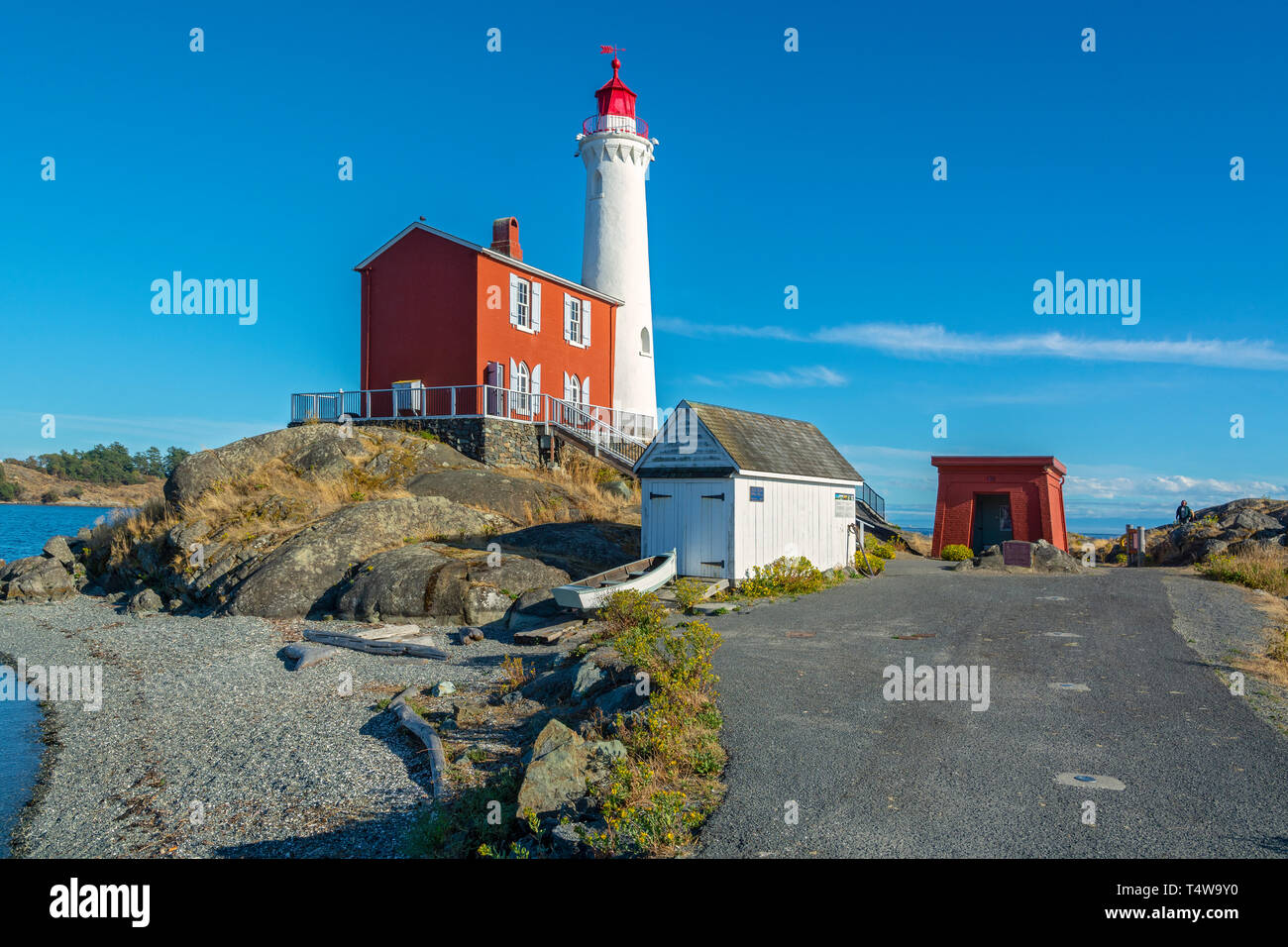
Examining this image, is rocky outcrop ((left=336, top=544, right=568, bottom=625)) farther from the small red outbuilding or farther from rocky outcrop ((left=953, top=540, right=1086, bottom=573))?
the small red outbuilding

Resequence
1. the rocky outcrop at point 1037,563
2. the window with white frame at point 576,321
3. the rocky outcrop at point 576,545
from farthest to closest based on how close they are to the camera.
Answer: the window with white frame at point 576,321 → the rocky outcrop at point 1037,563 → the rocky outcrop at point 576,545

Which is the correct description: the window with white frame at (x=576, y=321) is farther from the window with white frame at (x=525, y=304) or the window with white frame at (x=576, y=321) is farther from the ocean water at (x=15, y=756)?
the ocean water at (x=15, y=756)

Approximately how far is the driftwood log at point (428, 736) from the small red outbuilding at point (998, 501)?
77.1ft

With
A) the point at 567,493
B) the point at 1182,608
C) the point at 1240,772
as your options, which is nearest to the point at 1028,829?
the point at 1240,772

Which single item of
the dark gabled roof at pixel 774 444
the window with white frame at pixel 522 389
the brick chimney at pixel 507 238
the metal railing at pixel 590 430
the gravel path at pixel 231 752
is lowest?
the gravel path at pixel 231 752

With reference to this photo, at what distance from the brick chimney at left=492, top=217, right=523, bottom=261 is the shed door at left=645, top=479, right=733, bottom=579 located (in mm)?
16153

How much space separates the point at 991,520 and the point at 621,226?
19.6 metres

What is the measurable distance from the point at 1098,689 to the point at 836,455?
46.6 feet

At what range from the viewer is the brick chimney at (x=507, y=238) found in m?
31.3

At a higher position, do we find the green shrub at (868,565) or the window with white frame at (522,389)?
the window with white frame at (522,389)

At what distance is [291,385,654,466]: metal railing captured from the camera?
92.0 ft

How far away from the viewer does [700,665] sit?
959cm

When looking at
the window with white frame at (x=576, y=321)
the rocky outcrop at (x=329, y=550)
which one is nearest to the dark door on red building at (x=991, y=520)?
the window with white frame at (x=576, y=321)
